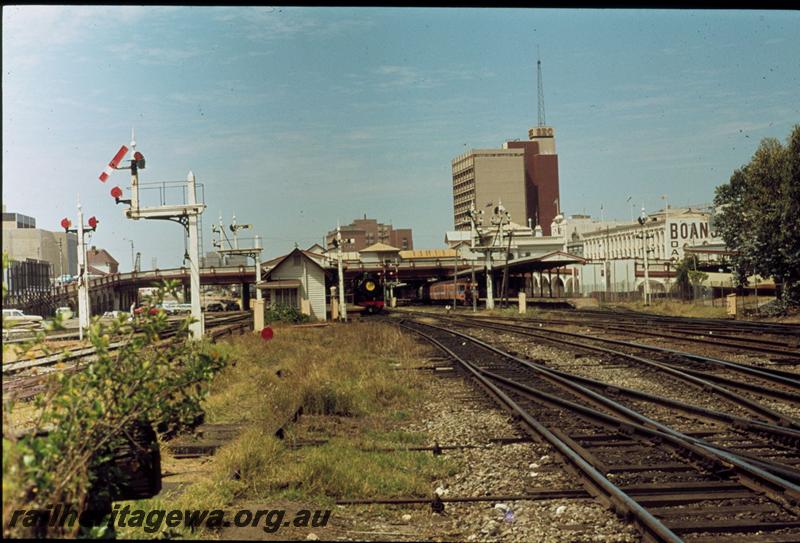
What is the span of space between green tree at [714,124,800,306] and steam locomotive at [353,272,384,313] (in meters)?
24.6

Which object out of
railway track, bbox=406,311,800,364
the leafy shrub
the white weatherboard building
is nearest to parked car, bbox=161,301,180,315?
the leafy shrub

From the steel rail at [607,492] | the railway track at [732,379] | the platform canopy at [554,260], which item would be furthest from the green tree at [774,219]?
the steel rail at [607,492]

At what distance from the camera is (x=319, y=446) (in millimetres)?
8742

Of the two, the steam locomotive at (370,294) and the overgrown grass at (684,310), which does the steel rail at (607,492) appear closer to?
the overgrown grass at (684,310)

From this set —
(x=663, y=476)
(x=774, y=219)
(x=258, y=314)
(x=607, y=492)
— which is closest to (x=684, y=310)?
(x=774, y=219)

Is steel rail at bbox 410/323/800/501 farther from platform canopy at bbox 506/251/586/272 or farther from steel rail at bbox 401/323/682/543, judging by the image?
platform canopy at bbox 506/251/586/272

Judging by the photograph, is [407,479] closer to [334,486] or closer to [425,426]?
[334,486]

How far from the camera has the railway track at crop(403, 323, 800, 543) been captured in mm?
5676

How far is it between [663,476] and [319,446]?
3.61m

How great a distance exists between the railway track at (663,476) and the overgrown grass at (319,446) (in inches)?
60.3

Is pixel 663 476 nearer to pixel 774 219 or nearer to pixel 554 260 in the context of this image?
pixel 774 219

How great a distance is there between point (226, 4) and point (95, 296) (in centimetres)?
4508

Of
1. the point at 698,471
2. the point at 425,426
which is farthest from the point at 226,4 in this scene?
the point at 425,426

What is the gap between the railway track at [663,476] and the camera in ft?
18.6
